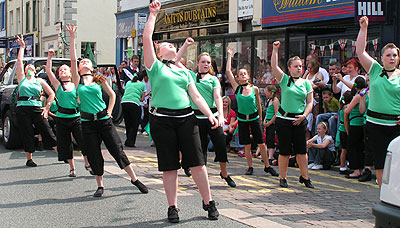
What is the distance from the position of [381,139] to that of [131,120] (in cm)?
767

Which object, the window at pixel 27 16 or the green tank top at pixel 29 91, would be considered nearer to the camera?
the green tank top at pixel 29 91

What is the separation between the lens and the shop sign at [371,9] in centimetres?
1325

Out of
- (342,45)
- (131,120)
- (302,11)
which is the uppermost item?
(302,11)

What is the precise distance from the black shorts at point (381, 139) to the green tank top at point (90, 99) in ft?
11.0

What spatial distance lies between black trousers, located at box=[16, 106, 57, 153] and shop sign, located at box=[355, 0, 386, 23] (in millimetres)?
7082

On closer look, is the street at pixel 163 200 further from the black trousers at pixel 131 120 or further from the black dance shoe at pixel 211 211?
the black trousers at pixel 131 120

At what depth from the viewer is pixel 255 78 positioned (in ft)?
46.5

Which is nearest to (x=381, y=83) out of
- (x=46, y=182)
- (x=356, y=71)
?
(x=356, y=71)

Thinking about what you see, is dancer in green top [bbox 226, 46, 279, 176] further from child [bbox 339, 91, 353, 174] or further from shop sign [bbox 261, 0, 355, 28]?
shop sign [bbox 261, 0, 355, 28]

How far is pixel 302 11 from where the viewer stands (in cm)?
1733

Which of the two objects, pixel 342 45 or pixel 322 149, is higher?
pixel 342 45

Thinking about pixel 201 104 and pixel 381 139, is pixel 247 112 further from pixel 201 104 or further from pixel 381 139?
pixel 201 104

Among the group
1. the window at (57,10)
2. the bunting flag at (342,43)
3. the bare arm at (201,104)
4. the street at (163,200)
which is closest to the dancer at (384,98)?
the street at (163,200)

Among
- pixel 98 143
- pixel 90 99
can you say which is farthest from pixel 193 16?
pixel 98 143
